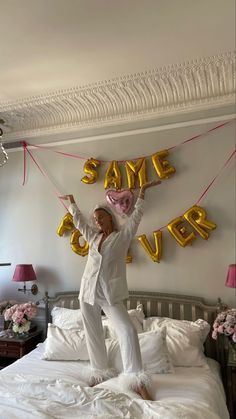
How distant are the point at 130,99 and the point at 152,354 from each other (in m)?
2.47

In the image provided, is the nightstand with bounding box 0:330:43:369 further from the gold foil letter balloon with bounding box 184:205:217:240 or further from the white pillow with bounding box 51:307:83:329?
the gold foil letter balloon with bounding box 184:205:217:240

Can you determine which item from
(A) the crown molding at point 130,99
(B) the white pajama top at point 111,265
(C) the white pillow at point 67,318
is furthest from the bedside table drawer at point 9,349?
(A) the crown molding at point 130,99

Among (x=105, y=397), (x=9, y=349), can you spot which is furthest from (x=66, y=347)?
(x=105, y=397)

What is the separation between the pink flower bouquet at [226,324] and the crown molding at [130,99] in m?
1.98

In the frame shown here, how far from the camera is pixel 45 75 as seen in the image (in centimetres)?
298

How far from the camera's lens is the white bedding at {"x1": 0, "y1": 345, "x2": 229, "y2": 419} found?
1.79 m

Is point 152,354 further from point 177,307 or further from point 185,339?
point 177,307

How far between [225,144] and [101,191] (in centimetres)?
136

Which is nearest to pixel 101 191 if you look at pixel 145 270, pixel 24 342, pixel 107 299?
pixel 145 270

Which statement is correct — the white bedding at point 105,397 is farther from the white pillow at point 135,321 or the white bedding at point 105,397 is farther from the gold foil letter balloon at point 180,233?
the gold foil letter balloon at point 180,233

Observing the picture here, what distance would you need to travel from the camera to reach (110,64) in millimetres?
2832

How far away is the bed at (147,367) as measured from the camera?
183 centimetres

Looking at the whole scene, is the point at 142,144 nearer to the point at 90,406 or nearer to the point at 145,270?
the point at 145,270

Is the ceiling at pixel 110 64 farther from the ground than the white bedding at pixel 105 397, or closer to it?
farther from the ground
